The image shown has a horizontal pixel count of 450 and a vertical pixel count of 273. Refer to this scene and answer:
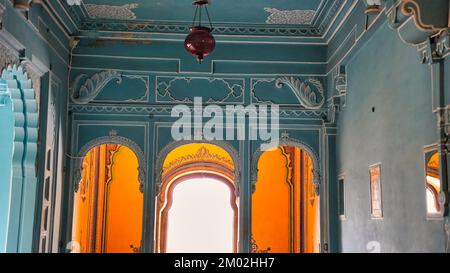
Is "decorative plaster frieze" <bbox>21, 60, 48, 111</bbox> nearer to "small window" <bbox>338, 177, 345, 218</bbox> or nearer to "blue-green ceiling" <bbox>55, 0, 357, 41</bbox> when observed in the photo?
"blue-green ceiling" <bbox>55, 0, 357, 41</bbox>

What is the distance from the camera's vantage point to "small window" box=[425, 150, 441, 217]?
399 centimetres

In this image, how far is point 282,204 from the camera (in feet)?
34.7

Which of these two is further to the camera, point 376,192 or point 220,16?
point 220,16

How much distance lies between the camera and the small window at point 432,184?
399 cm

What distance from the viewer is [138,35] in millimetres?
7711

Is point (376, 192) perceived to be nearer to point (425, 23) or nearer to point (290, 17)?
point (425, 23)

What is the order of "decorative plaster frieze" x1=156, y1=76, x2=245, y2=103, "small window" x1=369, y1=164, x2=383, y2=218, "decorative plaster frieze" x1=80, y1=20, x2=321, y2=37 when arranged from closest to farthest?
"small window" x1=369, y1=164, x2=383, y2=218
"decorative plaster frieze" x1=80, y1=20, x2=321, y2=37
"decorative plaster frieze" x1=156, y1=76, x2=245, y2=103

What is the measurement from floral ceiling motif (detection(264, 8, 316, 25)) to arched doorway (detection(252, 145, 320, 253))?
3.16 metres

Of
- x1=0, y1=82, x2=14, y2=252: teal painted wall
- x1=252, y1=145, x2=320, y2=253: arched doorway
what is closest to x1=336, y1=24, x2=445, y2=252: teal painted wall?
x1=252, y1=145, x2=320, y2=253: arched doorway

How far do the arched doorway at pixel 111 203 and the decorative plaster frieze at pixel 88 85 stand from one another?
2443 mm

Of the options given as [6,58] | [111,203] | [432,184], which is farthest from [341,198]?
[111,203]

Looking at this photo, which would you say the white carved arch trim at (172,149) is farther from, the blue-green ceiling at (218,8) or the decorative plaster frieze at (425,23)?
the decorative plaster frieze at (425,23)

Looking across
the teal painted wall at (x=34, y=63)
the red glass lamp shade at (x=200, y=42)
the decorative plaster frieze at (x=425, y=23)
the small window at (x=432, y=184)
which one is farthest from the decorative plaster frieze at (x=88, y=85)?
the small window at (x=432, y=184)

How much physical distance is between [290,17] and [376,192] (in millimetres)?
2894
